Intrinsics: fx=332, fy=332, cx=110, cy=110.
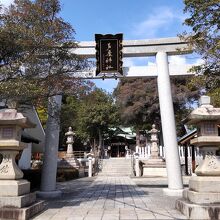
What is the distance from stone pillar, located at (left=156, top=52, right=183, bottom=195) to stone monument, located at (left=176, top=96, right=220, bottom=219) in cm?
326

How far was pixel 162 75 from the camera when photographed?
13547 millimetres

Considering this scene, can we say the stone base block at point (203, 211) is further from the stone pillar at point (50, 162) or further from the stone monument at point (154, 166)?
the stone monument at point (154, 166)

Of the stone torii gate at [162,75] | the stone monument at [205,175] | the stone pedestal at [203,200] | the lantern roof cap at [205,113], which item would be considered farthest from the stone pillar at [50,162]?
the stone pedestal at [203,200]

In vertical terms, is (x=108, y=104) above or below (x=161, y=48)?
above

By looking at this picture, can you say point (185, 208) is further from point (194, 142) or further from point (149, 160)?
point (149, 160)

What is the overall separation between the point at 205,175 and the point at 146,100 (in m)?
26.2

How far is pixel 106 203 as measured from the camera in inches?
432

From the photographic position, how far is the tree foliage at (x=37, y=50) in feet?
31.2

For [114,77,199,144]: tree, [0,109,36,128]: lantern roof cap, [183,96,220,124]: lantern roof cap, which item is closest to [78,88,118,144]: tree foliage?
[114,77,199,144]: tree

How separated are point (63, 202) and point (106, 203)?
158 centimetres

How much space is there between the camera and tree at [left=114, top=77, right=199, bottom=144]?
34.0 m

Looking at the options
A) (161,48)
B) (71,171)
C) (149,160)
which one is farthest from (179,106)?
(161,48)

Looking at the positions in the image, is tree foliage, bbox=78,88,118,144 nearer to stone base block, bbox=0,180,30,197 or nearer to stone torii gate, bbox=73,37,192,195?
stone torii gate, bbox=73,37,192,195

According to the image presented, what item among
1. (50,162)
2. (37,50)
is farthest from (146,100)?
(37,50)
